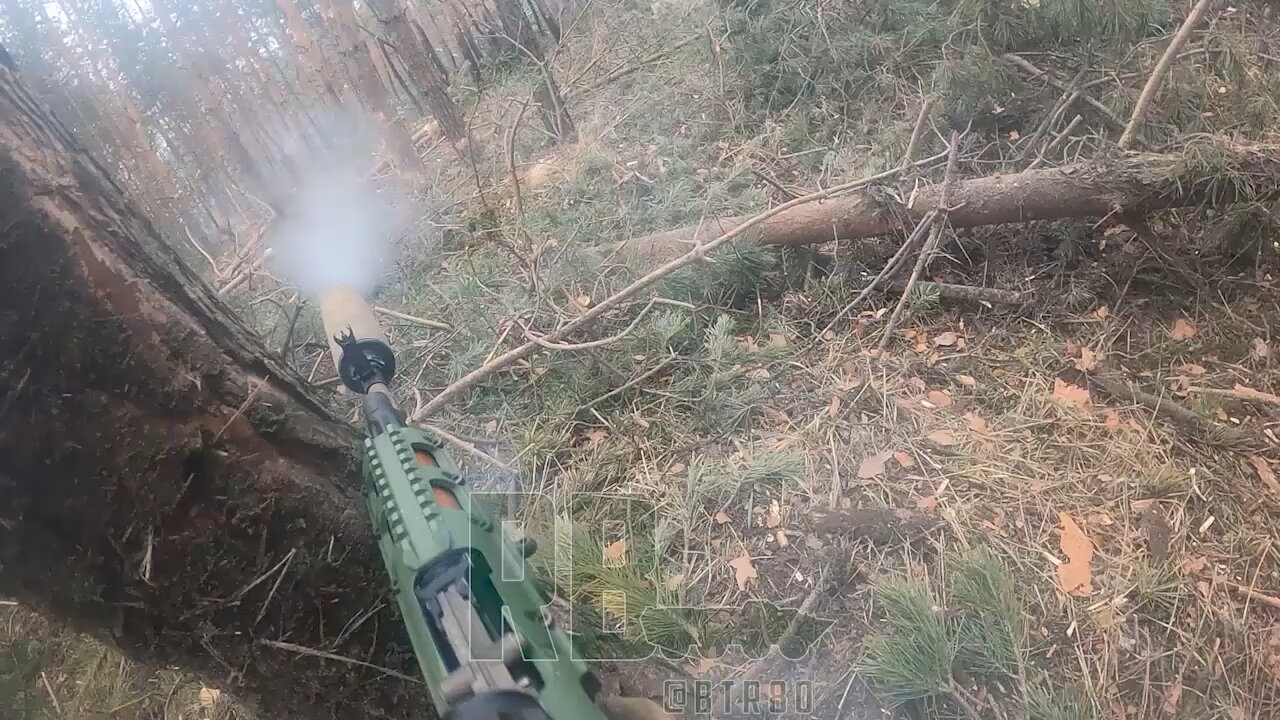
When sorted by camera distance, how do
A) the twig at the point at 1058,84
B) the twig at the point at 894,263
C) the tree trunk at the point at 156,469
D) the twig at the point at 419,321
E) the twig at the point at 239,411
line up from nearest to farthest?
the tree trunk at the point at 156,469 < the twig at the point at 239,411 < the twig at the point at 894,263 < the twig at the point at 1058,84 < the twig at the point at 419,321

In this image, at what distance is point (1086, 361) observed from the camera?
6.23 ft

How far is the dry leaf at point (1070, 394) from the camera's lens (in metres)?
1.83

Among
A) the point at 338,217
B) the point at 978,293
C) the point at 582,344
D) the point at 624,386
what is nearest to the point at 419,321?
the point at 582,344

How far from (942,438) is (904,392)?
173 mm

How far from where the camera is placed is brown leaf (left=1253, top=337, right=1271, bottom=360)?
183 centimetres

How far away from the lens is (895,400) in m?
→ 1.89

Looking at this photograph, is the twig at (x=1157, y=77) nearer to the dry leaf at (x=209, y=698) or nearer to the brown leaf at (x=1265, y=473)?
the brown leaf at (x=1265, y=473)

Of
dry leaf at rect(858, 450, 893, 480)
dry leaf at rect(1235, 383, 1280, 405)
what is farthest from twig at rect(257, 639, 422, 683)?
dry leaf at rect(1235, 383, 1280, 405)

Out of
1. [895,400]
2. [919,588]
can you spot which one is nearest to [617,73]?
[895,400]

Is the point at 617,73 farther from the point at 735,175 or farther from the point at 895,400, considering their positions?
the point at 895,400

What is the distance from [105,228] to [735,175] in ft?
6.50

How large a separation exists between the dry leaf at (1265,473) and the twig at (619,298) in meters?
1.05

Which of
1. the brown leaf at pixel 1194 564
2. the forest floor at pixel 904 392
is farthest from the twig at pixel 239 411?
the brown leaf at pixel 1194 564

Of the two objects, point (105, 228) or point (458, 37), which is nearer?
point (105, 228)
